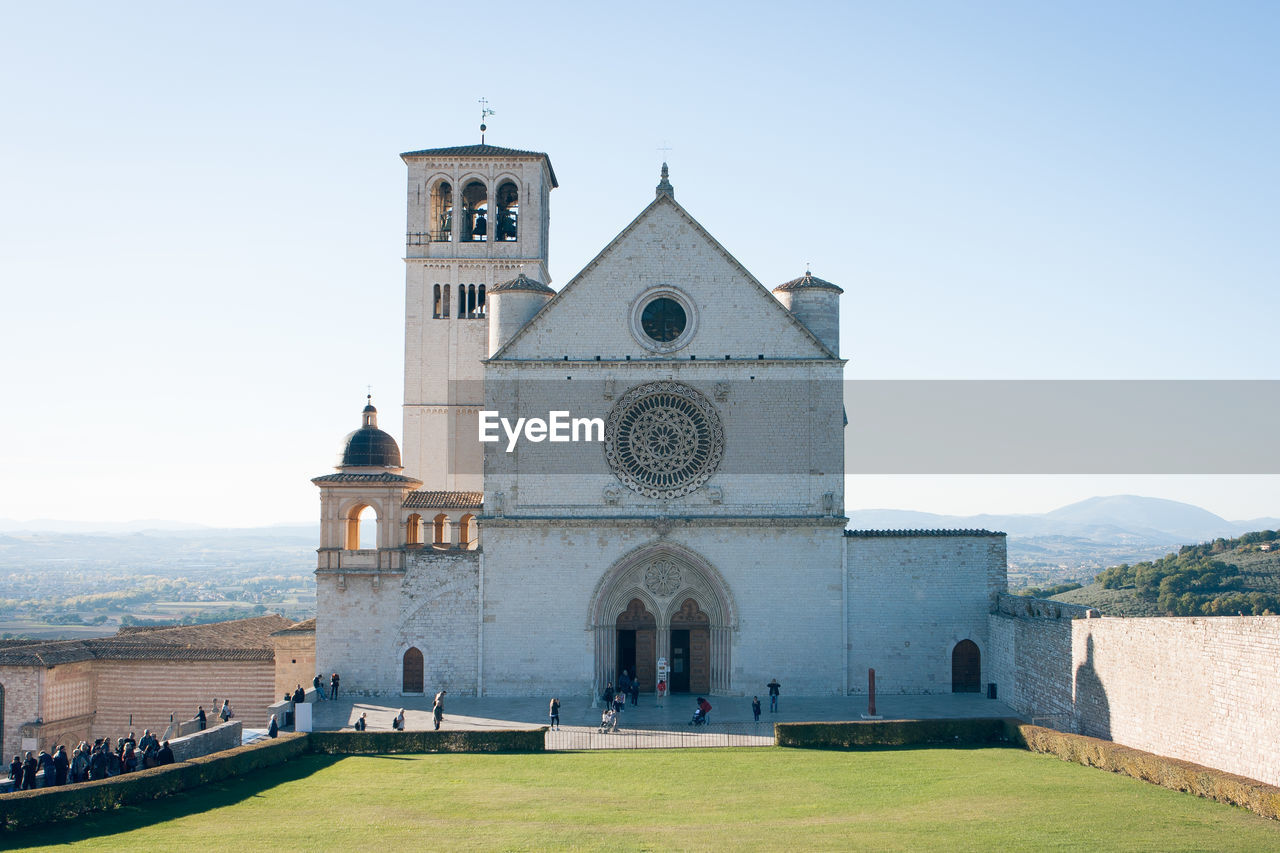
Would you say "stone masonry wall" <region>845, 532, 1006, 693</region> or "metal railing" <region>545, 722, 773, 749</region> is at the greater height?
"stone masonry wall" <region>845, 532, 1006, 693</region>

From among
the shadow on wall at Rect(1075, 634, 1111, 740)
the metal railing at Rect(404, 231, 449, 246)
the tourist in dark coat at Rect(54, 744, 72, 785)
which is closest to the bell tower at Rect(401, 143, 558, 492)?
the metal railing at Rect(404, 231, 449, 246)

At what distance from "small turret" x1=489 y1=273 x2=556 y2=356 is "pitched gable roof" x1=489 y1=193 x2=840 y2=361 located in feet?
2.21

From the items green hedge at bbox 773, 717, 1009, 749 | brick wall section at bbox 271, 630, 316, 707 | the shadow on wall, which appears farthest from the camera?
brick wall section at bbox 271, 630, 316, 707

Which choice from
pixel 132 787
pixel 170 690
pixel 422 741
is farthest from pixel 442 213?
pixel 132 787

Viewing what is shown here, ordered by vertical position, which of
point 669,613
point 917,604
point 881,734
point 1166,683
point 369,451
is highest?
point 369,451

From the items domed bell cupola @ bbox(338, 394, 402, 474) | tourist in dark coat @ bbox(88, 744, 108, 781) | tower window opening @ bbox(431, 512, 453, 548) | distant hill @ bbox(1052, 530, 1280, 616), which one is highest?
domed bell cupola @ bbox(338, 394, 402, 474)

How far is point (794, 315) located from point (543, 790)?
765 inches

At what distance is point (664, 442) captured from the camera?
38406 mm

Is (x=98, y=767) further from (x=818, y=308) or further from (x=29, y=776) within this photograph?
(x=818, y=308)

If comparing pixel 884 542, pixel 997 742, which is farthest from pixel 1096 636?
pixel 884 542

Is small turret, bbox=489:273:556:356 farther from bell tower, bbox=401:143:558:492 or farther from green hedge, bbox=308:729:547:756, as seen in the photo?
green hedge, bbox=308:729:547:756

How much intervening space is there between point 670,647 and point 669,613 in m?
1.14

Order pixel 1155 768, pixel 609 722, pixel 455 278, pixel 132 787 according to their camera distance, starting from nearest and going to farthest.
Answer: pixel 1155 768 → pixel 132 787 → pixel 609 722 → pixel 455 278

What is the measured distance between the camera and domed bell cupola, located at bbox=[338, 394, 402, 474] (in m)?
39.8
